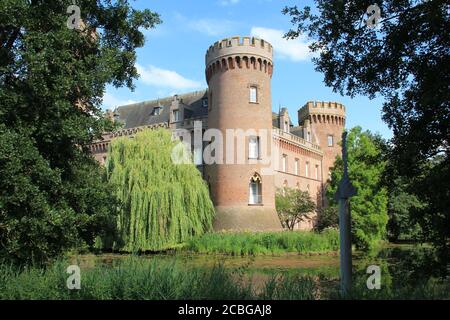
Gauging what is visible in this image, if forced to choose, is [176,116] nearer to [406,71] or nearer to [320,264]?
[320,264]

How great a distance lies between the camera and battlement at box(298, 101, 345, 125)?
149 feet

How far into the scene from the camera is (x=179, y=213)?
24828 millimetres

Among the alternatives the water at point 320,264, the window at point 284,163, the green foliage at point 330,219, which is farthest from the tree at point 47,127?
the window at point 284,163

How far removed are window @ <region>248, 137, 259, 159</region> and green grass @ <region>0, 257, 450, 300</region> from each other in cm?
2371

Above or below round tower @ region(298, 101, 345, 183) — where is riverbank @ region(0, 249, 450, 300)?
below

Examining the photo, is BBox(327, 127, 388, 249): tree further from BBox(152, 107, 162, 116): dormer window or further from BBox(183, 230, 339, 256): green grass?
BBox(152, 107, 162, 116): dormer window

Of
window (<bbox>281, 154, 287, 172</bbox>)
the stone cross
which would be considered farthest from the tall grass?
window (<bbox>281, 154, 287, 172</bbox>)

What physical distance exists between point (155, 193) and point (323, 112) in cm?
2587

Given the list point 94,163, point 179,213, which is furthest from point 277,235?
point 94,163

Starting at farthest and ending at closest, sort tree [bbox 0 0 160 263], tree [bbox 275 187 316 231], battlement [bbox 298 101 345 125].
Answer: battlement [bbox 298 101 345 125], tree [bbox 275 187 316 231], tree [bbox 0 0 160 263]

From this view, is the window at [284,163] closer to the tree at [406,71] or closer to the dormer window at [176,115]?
the dormer window at [176,115]

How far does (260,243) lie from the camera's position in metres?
25.1
